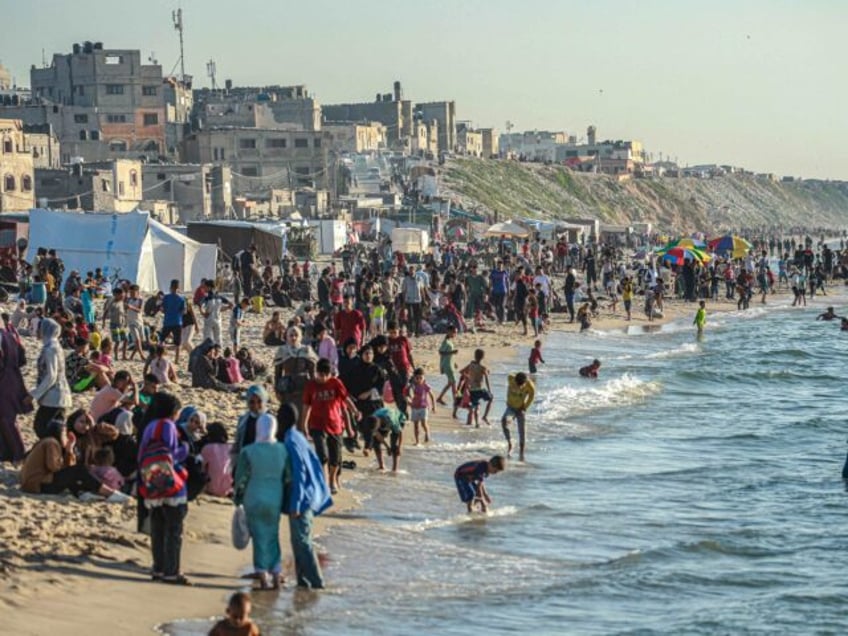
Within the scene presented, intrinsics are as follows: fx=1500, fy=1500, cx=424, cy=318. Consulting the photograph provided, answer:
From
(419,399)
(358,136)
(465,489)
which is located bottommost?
(465,489)

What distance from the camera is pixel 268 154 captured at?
92438mm

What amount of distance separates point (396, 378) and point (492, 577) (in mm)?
5432

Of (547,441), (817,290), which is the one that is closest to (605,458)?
(547,441)

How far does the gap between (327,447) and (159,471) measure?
3.89m

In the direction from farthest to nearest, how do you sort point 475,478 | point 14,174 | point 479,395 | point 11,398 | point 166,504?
point 14,174, point 479,395, point 475,478, point 11,398, point 166,504

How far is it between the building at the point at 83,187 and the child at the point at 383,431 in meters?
48.6

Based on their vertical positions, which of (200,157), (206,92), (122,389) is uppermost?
(206,92)

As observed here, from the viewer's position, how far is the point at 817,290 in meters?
68.3

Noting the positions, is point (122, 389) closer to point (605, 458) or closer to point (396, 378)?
point (396, 378)

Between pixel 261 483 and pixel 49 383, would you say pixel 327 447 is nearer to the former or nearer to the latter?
pixel 49 383

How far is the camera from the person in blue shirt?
21.9 m

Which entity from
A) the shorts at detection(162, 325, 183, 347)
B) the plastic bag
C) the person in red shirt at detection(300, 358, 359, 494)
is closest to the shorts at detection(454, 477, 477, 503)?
the person in red shirt at detection(300, 358, 359, 494)

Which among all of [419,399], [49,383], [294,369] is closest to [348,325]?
[419,399]

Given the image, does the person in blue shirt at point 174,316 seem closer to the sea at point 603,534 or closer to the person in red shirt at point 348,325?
the person in red shirt at point 348,325
